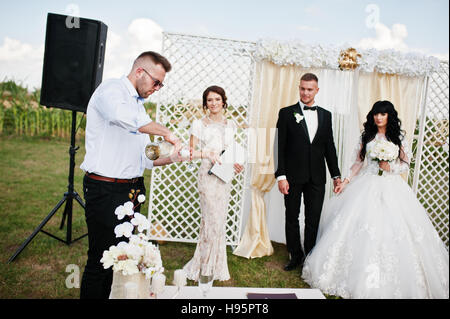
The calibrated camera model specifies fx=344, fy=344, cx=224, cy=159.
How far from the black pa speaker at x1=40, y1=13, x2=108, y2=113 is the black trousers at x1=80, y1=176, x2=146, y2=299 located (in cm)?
124

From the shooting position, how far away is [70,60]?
3033 mm

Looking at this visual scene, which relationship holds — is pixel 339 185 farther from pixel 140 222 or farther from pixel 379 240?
pixel 140 222

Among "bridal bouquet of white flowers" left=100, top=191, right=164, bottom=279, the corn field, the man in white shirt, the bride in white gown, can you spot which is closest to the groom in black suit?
the bride in white gown

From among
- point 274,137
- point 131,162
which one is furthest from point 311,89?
point 131,162

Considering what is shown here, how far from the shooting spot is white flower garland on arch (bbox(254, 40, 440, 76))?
143 inches

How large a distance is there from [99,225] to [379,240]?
88.5 inches

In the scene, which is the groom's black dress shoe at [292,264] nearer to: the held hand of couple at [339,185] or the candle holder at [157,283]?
the held hand of couple at [339,185]

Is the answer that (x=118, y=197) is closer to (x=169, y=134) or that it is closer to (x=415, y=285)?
(x=169, y=134)

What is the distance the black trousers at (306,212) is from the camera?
11.1 ft

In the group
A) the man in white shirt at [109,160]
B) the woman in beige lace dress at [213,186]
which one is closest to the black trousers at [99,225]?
the man in white shirt at [109,160]

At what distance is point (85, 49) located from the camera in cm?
304

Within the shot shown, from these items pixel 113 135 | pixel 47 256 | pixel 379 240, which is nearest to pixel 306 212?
pixel 379 240

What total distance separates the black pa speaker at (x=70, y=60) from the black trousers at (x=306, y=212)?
2132 mm

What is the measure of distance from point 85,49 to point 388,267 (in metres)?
3.18
